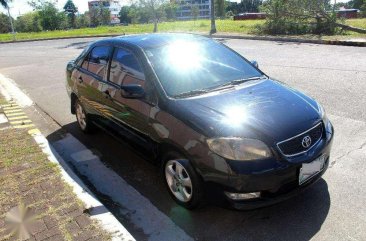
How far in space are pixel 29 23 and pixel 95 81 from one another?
62.9 metres

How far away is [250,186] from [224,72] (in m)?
1.71

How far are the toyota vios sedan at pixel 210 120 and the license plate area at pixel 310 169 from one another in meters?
0.01

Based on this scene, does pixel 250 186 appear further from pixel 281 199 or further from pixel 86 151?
pixel 86 151

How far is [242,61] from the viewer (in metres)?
4.83

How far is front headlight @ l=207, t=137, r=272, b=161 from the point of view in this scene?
316cm

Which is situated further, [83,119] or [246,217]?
[83,119]

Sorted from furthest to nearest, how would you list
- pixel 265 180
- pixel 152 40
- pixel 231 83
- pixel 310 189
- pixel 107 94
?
pixel 107 94
pixel 152 40
pixel 231 83
pixel 310 189
pixel 265 180

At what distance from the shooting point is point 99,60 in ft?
17.5

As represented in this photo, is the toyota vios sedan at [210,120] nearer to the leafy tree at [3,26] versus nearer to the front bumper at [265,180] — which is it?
the front bumper at [265,180]

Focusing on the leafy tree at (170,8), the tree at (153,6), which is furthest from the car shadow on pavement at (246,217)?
the leafy tree at (170,8)

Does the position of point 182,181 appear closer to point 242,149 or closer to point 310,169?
point 242,149

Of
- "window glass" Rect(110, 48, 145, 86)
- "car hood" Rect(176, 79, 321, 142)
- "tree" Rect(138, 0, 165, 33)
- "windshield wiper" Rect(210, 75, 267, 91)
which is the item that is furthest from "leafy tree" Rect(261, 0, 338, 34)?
"car hood" Rect(176, 79, 321, 142)

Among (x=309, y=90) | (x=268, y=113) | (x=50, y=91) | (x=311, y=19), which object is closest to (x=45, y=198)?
(x=268, y=113)

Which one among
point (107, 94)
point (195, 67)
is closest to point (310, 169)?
point (195, 67)
